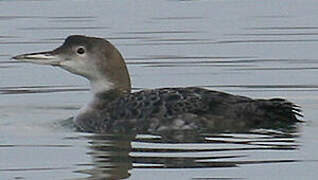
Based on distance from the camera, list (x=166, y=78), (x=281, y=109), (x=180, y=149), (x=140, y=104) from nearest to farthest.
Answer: (x=180, y=149) < (x=281, y=109) < (x=140, y=104) < (x=166, y=78)

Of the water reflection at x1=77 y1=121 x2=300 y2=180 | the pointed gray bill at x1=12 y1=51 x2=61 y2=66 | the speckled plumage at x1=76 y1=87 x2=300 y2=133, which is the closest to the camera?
the water reflection at x1=77 y1=121 x2=300 y2=180

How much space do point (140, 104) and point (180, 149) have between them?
108 centimetres

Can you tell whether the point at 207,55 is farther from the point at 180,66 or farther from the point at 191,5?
the point at 191,5

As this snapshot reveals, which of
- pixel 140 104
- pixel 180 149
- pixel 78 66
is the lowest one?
pixel 180 149

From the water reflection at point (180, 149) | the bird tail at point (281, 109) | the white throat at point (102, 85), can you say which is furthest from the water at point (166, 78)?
the white throat at point (102, 85)

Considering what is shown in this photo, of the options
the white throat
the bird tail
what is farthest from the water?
the white throat

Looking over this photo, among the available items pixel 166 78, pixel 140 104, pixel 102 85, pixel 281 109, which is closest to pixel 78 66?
pixel 102 85

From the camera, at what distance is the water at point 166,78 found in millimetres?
10328

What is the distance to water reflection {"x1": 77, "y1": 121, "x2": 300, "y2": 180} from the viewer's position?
1030 centimetres

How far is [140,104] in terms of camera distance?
1198 centimetres

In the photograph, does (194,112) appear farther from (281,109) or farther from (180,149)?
(180,149)

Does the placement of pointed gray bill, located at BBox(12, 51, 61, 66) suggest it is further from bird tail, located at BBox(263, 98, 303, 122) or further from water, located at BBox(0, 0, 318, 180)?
bird tail, located at BBox(263, 98, 303, 122)

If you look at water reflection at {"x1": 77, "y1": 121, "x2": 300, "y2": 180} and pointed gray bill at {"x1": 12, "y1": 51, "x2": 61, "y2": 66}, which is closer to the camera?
water reflection at {"x1": 77, "y1": 121, "x2": 300, "y2": 180}

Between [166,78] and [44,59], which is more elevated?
[44,59]
